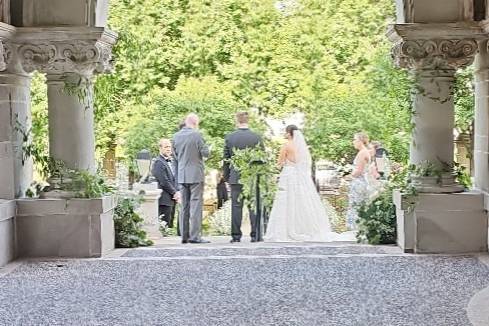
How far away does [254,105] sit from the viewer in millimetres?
14359

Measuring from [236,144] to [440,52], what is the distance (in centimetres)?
217

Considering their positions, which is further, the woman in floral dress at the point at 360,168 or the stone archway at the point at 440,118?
the woman in floral dress at the point at 360,168

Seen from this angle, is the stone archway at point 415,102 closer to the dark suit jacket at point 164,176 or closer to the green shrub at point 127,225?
the green shrub at point 127,225

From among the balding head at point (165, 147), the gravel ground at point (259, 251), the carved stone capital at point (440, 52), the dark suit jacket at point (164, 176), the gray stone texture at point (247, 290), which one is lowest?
the gray stone texture at point (247, 290)

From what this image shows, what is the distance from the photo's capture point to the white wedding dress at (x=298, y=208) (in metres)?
8.80

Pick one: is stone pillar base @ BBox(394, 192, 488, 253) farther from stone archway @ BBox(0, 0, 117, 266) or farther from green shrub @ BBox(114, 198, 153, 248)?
stone archway @ BBox(0, 0, 117, 266)

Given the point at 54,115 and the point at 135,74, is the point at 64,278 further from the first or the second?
the point at 135,74

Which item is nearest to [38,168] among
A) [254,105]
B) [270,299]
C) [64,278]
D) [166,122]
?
[64,278]

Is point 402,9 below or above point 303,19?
below

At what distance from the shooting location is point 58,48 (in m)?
6.25

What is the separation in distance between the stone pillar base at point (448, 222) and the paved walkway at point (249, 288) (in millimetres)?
163

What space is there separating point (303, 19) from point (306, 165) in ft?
19.1

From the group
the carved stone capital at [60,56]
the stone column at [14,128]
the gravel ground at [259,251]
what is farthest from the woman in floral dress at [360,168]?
the stone column at [14,128]

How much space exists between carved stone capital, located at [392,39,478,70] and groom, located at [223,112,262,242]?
6.23 feet
